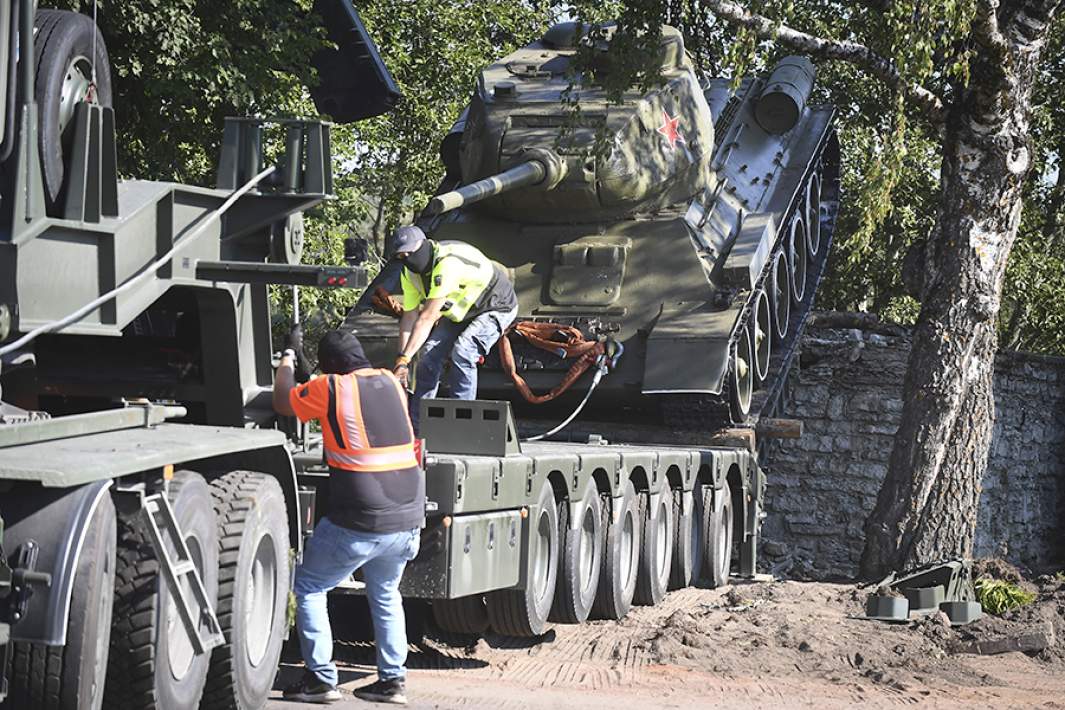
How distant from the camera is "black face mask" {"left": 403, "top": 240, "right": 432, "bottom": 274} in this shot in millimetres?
9922

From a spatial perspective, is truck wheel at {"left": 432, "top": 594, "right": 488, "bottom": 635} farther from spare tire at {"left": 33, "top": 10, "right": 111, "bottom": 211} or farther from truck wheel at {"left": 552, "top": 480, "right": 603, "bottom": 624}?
spare tire at {"left": 33, "top": 10, "right": 111, "bottom": 211}

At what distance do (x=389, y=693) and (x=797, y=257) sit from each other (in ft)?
39.4

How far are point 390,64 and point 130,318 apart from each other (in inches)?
648

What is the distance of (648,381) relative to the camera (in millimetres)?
13492

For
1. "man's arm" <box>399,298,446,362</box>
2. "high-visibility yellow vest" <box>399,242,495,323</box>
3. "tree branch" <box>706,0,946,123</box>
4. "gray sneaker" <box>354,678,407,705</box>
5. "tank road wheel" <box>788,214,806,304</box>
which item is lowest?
"gray sneaker" <box>354,678,407,705</box>

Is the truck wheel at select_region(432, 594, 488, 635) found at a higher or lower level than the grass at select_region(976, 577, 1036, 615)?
higher

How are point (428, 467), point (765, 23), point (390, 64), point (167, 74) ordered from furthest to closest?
point (390, 64)
point (167, 74)
point (765, 23)
point (428, 467)

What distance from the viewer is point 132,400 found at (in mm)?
7113

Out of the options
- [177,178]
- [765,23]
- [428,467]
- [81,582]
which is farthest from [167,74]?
[81,582]

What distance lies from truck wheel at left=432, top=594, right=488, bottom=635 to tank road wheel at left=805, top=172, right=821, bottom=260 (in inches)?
399

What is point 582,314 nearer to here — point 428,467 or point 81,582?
point 428,467

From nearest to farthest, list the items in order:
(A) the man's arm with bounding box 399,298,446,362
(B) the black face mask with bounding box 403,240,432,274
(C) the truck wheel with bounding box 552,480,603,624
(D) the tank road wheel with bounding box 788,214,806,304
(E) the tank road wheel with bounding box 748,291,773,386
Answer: (A) the man's arm with bounding box 399,298,446,362 → (C) the truck wheel with bounding box 552,480,603,624 → (B) the black face mask with bounding box 403,240,432,274 → (E) the tank road wheel with bounding box 748,291,773,386 → (D) the tank road wheel with bounding box 788,214,806,304

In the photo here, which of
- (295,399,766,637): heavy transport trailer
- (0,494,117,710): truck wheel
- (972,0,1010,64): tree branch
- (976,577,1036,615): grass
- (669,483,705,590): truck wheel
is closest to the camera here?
(0,494,117,710): truck wheel

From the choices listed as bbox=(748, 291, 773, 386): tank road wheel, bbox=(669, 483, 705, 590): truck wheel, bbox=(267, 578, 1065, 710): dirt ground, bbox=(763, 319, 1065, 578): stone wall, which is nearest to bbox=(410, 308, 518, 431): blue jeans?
bbox=(267, 578, 1065, 710): dirt ground
